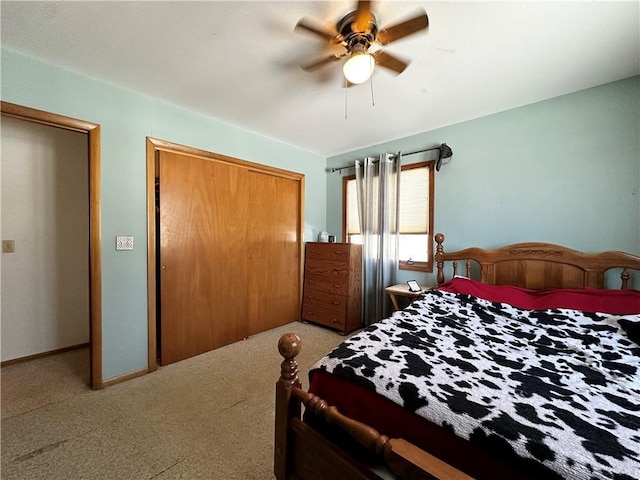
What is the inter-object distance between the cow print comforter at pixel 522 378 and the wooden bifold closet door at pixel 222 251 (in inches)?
74.2

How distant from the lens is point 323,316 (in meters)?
3.42

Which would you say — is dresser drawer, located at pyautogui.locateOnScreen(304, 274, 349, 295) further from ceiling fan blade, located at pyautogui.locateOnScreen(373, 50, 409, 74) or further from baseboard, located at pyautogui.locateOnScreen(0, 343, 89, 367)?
baseboard, located at pyautogui.locateOnScreen(0, 343, 89, 367)

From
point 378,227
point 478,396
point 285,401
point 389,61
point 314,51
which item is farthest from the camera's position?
point 378,227

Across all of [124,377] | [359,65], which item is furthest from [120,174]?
[359,65]

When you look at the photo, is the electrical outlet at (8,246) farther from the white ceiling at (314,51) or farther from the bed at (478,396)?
the bed at (478,396)

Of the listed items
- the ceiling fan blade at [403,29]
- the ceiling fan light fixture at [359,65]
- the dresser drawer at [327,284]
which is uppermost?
the ceiling fan blade at [403,29]

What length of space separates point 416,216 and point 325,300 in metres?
1.54

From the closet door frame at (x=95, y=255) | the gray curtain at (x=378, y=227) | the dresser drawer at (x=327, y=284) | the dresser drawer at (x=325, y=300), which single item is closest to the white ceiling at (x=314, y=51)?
the closet door frame at (x=95, y=255)

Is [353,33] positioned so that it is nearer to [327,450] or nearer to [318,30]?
[318,30]

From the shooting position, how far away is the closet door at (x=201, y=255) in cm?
246

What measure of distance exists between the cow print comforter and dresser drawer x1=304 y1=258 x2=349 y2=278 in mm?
1484

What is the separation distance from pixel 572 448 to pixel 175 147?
3.03 metres

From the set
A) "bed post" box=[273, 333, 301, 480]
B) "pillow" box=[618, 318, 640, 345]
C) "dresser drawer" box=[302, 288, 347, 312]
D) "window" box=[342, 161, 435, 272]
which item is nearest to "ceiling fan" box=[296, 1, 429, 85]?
"bed post" box=[273, 333, 301, 480]

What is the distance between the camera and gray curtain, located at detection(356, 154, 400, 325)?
3188 millimetres
